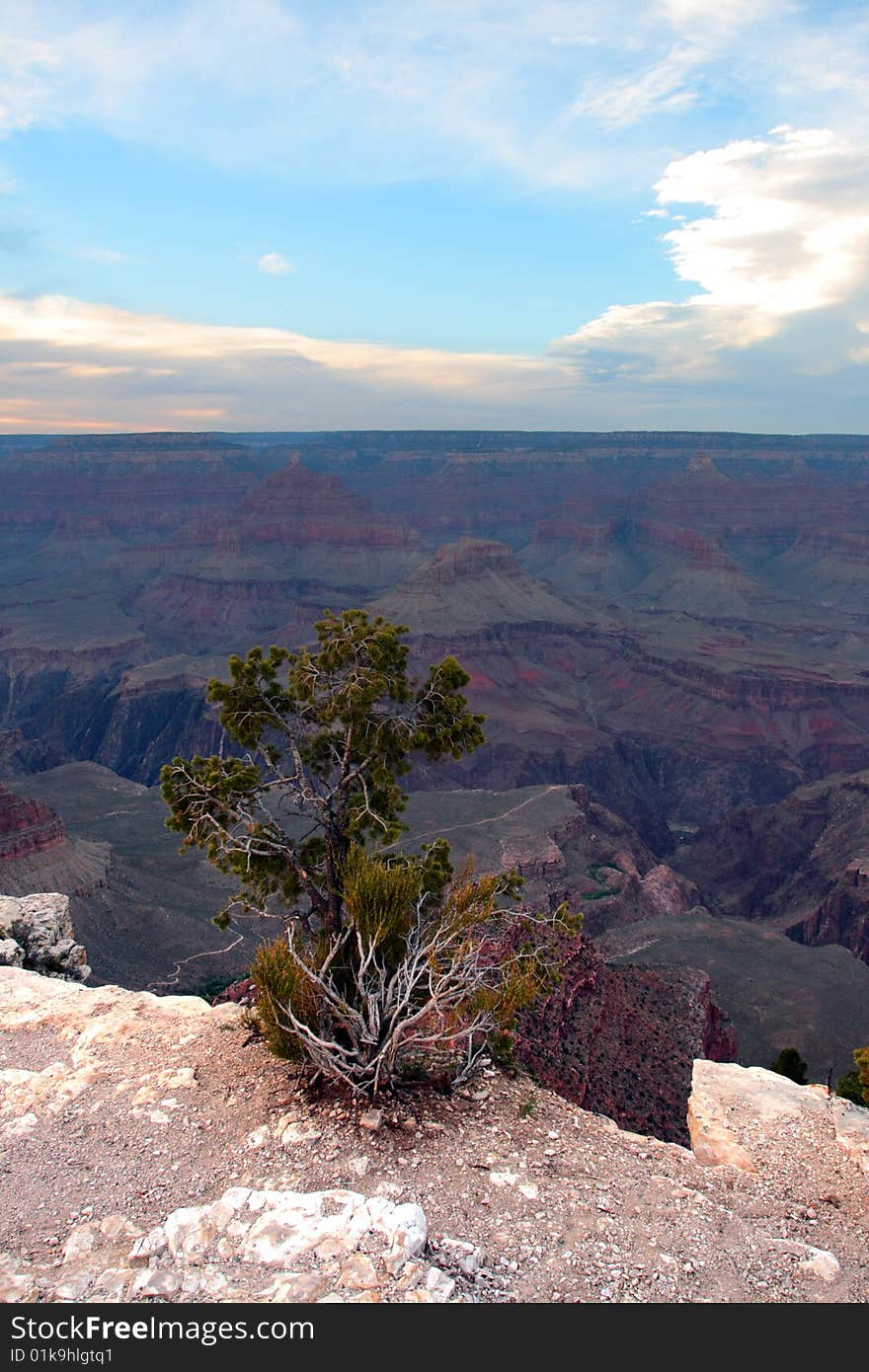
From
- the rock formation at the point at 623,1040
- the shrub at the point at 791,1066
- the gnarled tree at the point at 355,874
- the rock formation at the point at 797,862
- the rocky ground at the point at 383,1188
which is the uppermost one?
the gnarled tree at the point at 355,874

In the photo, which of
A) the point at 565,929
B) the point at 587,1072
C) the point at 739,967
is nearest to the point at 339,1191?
the point at 565,929

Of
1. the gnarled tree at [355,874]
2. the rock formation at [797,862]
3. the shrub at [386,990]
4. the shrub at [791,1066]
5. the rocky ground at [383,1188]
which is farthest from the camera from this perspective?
the rock formation at [797,862]

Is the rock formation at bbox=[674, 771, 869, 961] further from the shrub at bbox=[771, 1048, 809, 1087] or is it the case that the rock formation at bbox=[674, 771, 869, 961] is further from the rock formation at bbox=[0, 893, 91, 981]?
the rock formation at bbox=[0, 893, 91, 981]

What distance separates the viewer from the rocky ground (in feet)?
27.9

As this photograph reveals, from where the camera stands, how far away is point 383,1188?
10.1 meters

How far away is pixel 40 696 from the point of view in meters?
136

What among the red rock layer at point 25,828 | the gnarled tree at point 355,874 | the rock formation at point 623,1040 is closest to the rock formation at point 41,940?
the gnarled tree at point 355,874

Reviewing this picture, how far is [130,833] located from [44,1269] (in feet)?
189

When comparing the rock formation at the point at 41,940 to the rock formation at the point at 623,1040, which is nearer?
the rock formation at the point at 41,940

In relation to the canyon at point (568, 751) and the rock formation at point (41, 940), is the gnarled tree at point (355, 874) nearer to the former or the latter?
the canyon at point (568, 751)

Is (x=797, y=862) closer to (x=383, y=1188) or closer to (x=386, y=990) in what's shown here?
(x=386, y=990)

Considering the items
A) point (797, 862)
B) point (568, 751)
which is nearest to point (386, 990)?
point (797, 862)

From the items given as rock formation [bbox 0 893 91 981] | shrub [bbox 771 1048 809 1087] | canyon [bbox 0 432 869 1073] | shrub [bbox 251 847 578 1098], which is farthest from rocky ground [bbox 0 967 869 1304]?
shrub [bbox 771 1048 809 1087]

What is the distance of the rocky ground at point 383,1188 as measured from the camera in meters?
8.52
